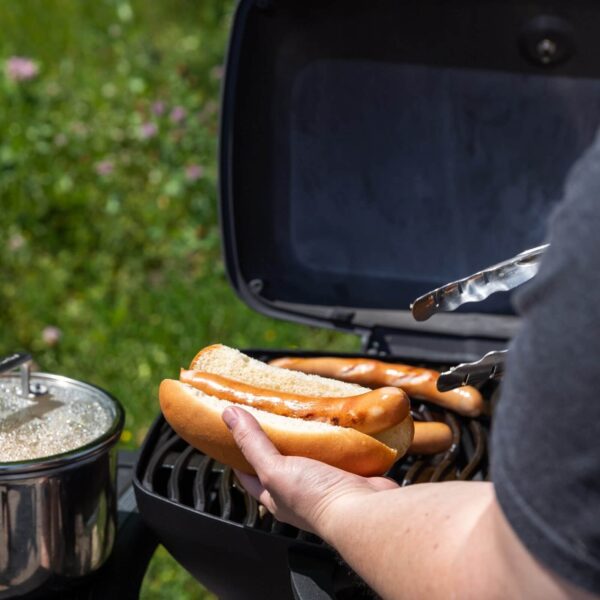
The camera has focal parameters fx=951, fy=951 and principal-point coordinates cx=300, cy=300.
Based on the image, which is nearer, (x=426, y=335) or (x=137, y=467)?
(x=137, y=467)

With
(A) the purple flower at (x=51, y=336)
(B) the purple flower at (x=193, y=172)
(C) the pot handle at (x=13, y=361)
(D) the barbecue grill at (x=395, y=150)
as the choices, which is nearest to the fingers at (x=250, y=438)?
(C) the pot handle at (x=13, y=361)

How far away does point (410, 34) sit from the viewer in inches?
86.4

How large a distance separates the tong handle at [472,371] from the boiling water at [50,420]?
21.0 inches

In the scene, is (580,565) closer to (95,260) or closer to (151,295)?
(151,295)

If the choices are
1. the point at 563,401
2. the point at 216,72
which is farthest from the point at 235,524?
the point at 216,72

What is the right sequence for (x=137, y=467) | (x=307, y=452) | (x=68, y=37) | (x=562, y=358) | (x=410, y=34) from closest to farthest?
(x=562, y=358)
(x=307, y=452)
(x=137, y=467)
(x=410, y=34)
(x=68, y=37)

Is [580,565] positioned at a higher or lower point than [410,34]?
lower

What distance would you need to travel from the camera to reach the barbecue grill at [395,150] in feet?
7.08

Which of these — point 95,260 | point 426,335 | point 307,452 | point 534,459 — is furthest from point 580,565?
point 95,260

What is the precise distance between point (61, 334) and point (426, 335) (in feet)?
6.73

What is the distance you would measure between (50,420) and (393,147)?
1.17 m

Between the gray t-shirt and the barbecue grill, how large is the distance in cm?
113

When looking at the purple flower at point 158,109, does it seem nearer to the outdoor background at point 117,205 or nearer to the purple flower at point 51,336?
the outdoor background at point 117,205

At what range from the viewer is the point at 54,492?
4.59 ft
